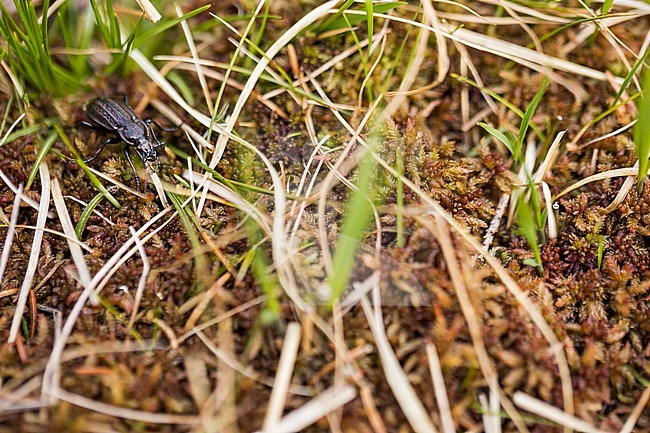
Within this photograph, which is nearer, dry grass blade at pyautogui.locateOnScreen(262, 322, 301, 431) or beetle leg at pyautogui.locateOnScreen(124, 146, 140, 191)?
dry grass blade at pyautogui.locateOnScreen(262, 322, 301, 431)

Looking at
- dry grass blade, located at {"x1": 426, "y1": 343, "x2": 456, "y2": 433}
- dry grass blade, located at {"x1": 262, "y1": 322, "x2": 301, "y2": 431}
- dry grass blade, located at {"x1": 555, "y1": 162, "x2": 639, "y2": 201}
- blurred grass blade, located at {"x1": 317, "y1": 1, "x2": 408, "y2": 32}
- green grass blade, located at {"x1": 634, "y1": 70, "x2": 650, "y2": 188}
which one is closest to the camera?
dry grass blade, located at {"x1": 262, "y1": 322, "x2": 301, "y2": 431}

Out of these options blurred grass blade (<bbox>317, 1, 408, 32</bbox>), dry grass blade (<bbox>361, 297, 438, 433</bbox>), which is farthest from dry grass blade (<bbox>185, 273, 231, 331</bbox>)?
blurred grass blade (<bbox>317, 1, 408, 32</bbox>)

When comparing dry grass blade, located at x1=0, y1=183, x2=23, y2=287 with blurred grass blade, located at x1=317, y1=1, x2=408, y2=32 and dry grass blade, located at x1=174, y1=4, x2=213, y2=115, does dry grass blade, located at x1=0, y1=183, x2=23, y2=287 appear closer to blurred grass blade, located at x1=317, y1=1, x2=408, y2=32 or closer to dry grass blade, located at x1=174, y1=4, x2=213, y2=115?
dry grass blade, located at x1=174, y1=4, x2=213, y2=115

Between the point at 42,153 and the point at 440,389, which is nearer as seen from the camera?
the point at 440,389

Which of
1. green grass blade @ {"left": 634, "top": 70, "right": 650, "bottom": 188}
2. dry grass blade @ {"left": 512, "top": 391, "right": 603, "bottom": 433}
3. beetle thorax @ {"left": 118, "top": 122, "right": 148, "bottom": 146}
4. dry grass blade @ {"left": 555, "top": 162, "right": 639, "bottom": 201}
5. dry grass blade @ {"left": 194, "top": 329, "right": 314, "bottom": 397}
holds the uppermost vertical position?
green grass blade @ {"left": 634, "top": 70, "right": 650, "bottom": 188}

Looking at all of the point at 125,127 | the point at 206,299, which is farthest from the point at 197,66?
the point at 206,299

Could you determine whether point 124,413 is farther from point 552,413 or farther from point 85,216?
point 552,413
